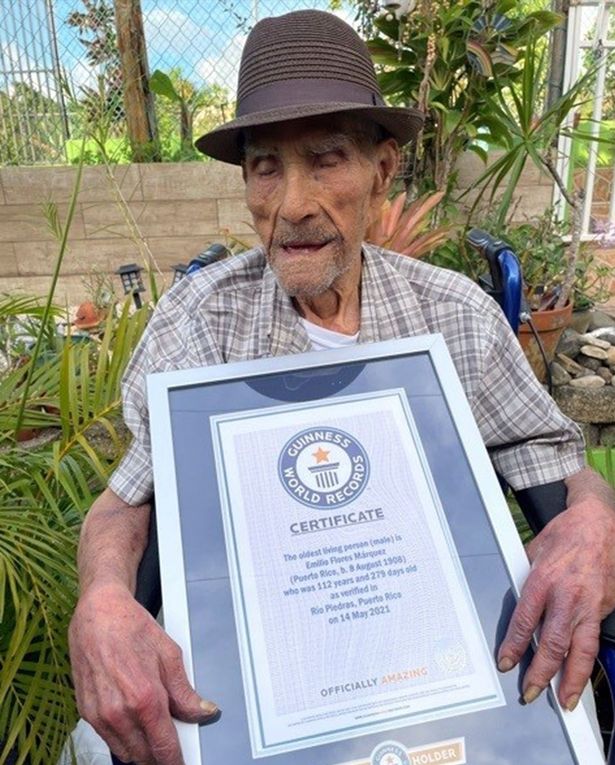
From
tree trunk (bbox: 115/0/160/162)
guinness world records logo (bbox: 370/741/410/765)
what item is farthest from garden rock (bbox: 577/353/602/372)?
tree trunk (bbox: 115/0/160/162)

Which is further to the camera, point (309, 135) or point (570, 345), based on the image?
point (570, 345)

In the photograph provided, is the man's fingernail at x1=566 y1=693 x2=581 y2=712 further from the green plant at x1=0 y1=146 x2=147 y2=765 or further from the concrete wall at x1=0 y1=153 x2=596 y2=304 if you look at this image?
the concrete wall at x1=0 y1=153 x2=596 y2=304

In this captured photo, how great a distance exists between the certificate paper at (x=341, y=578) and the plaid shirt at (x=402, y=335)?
38 cm

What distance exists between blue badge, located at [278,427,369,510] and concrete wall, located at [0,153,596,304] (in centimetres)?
358

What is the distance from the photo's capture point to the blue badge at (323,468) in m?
1.04

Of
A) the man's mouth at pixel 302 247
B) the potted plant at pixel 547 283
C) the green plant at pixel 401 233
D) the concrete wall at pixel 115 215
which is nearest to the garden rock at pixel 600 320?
the potted plant at pixel 547 283

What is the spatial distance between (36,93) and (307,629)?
15.3ft

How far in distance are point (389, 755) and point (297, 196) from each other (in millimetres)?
976

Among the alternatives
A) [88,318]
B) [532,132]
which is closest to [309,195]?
[532,132]

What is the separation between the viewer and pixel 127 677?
96 cm

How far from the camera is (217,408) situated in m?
1.12

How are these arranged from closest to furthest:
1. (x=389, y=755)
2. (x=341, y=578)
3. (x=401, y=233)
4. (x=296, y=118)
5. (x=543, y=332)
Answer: (x=389, y=755) → (x=341, y=578) → (x=296, y=118) → (x=401, y=233) → (x=543, y=332)

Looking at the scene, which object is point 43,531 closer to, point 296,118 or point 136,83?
point 296,118

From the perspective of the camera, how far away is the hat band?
1.27 metres
